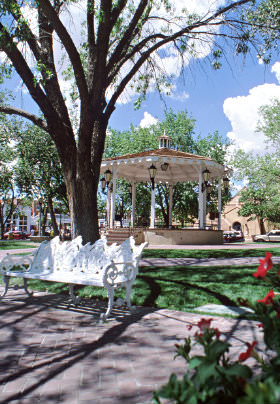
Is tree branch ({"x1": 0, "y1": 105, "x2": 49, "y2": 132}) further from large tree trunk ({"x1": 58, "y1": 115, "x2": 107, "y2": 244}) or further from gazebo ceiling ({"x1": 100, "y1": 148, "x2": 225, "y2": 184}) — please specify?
gazebo ceiling ({"x1": 100, "y1": 148, "x2": 225, "y2": 184})

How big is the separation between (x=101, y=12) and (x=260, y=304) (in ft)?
25.5

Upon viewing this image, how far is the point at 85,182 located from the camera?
812 cm

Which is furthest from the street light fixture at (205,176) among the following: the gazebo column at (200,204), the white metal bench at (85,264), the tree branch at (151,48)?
the white metal bench at (85,264)

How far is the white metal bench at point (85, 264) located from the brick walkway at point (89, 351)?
49 cm

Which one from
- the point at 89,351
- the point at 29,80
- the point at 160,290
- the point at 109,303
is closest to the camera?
the point at 89,351

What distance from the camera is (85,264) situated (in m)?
6.17

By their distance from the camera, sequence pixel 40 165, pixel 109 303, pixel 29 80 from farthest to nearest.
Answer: pixel 40 165, pixel 29 80, pixel 109 303

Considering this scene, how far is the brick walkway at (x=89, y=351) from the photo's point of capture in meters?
2.84

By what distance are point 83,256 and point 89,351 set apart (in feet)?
8.48

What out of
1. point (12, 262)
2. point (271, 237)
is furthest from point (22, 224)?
point (12, 262)

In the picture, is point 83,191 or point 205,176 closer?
point 83,191

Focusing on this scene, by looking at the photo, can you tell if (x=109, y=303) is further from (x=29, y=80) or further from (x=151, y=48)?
(x=151, y=48)

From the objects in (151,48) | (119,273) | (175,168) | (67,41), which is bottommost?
(119,273)

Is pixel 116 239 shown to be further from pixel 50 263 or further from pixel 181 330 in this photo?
pixel 181 330
